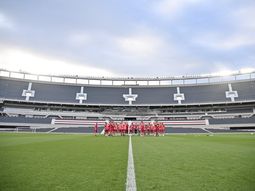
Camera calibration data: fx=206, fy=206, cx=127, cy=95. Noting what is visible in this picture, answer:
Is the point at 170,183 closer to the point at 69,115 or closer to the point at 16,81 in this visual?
the point at 69,115

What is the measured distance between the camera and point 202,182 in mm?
2740

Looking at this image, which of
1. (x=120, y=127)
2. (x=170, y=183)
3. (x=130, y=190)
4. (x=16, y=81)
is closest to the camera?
(x=130, y=190)

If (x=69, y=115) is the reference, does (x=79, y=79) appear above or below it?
above

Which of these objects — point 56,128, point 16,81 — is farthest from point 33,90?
point 56,128

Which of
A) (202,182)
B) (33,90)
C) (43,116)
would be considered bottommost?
(202,182)

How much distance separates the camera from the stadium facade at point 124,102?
3962 cm

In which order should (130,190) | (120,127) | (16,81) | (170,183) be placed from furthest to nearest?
1. (16,81)
2. (120,127)
3. (170,183)
4. (130,190)

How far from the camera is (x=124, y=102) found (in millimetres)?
49062

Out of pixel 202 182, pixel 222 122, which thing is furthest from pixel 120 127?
pixel 222 122

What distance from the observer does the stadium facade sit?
39.6m

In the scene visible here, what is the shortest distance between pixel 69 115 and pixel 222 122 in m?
31.2

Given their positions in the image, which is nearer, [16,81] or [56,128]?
[56,128]

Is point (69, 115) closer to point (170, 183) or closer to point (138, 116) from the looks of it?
point (138, 116)

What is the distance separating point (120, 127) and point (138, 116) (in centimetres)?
2321
